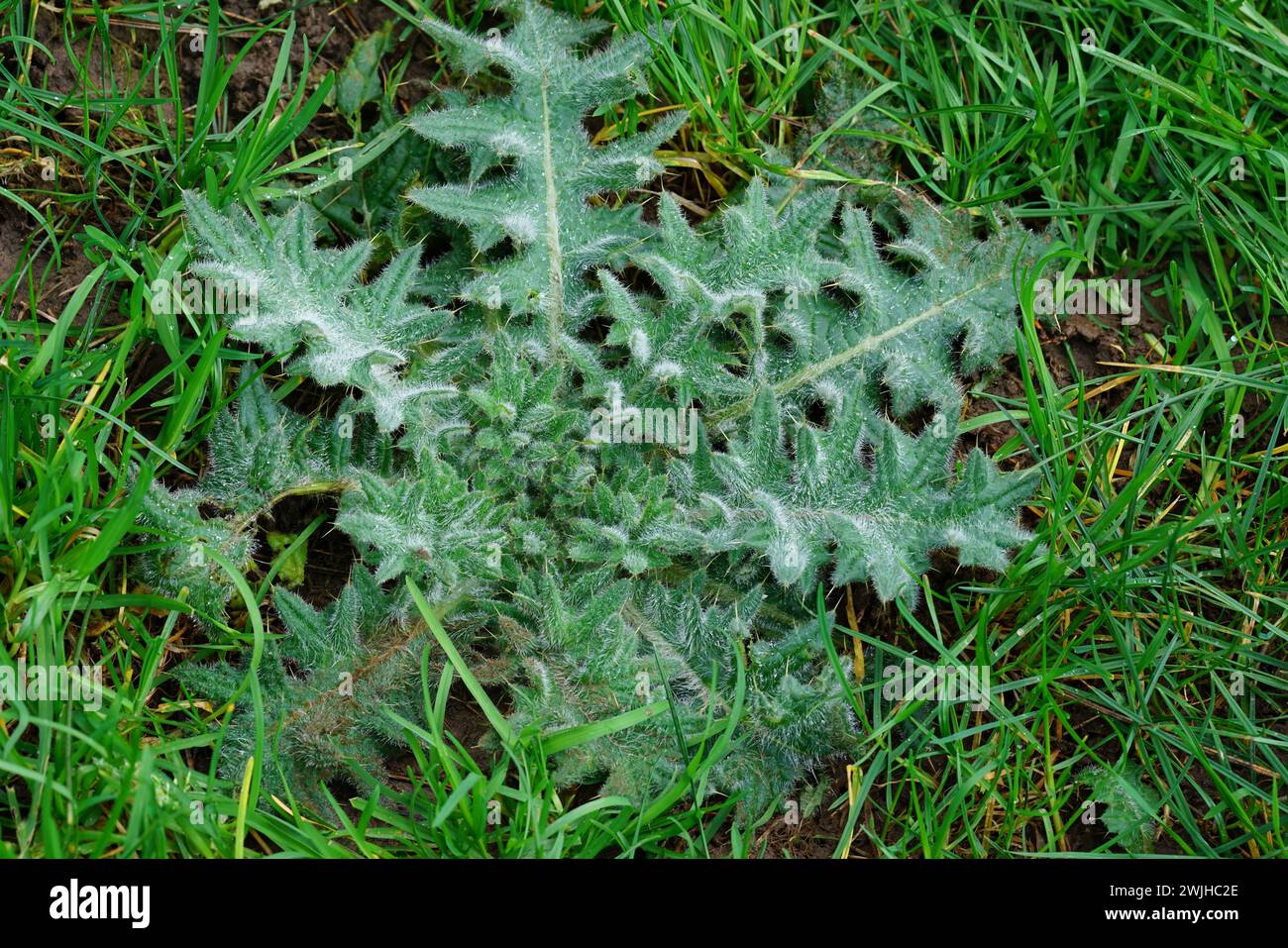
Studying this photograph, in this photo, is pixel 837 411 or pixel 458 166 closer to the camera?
pixel 837 411

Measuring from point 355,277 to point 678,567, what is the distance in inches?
52.5

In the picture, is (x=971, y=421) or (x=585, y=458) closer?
(x=585, y=458)

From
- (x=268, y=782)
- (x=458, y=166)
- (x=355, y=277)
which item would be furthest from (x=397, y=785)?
(x=458, y=166)

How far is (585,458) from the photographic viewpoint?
332 cm

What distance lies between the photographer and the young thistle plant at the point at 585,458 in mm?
3070

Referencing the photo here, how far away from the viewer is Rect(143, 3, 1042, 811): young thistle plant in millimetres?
3070

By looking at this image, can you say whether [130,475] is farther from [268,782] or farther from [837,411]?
[837,411]

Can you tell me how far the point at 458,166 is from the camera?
364 centimetres

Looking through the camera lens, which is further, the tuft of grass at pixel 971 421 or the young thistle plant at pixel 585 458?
the young thistle plant at pixel 585 458

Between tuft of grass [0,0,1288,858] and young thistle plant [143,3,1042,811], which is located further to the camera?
young thistle plant [143,3,1042,811]
